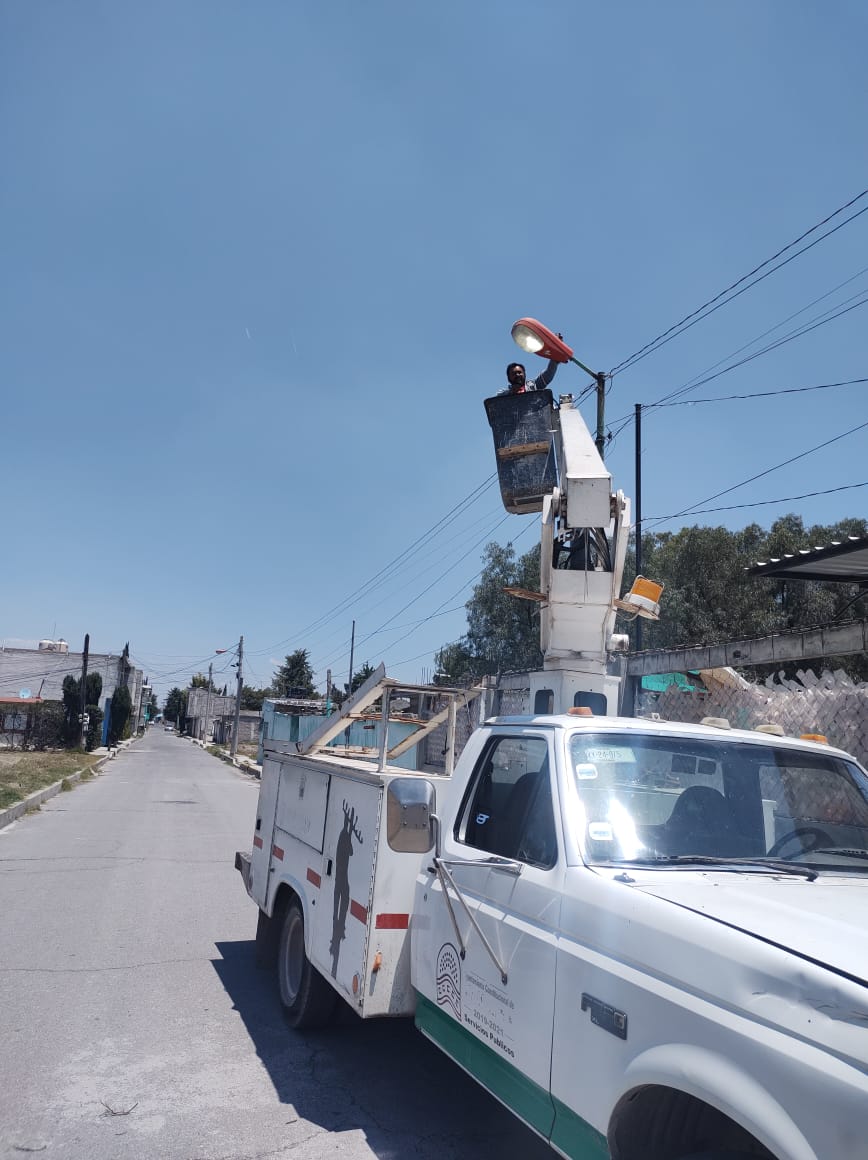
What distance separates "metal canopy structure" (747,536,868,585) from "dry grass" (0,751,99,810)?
14394 mm

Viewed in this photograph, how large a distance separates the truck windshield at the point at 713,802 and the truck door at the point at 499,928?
192 millimetres

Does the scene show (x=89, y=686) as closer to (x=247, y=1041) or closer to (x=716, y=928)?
(x=247, y=1041)

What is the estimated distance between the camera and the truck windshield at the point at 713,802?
3162 millimetres

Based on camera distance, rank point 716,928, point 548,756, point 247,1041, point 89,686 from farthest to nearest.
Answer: point 89,686
point 247,1041
point 548,756
point 716,928

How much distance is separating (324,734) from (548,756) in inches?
119

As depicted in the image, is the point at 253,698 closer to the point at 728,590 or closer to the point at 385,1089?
the point at 728,590

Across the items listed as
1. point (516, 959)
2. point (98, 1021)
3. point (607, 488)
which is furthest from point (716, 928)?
point (98, 1021)

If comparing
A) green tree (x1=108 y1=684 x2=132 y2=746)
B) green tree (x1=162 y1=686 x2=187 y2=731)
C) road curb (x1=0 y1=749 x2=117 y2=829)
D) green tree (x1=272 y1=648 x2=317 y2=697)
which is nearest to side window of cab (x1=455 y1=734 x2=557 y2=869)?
road curb (x1=0 y1=749 x2=117 y2=829)

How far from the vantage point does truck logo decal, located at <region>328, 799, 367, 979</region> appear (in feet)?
15.2

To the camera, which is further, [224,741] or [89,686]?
[224,741]

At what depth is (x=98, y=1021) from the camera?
5566 mm

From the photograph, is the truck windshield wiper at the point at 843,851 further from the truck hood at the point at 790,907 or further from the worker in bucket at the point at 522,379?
the worker in bucket at the point at 522,379

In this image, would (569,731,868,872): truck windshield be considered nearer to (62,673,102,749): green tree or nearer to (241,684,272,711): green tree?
(62,673,102,749): green tree

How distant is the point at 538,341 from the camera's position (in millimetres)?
6191
